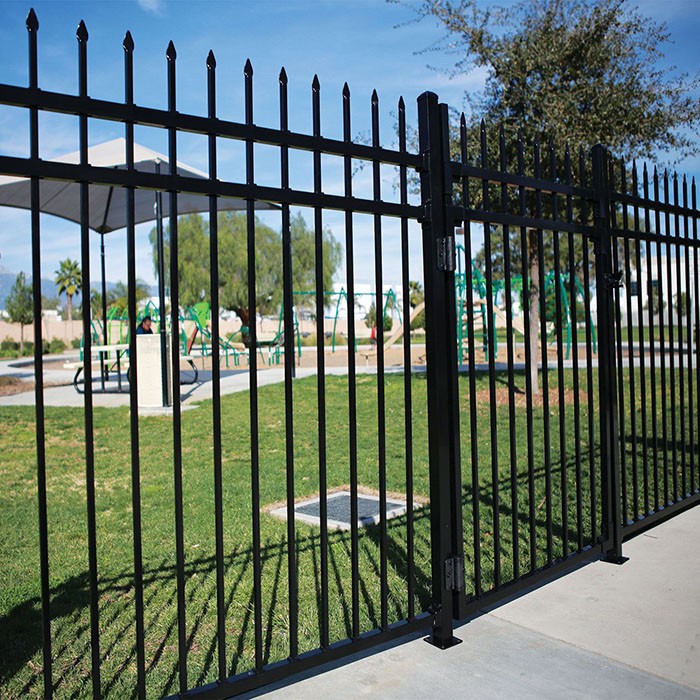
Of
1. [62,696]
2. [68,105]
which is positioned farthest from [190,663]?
[68,105]

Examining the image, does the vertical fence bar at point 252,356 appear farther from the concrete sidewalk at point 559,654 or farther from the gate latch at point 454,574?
the gate latch at point 454,574

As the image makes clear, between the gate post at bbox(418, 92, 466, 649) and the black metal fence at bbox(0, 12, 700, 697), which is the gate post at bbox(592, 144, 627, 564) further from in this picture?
the gate post at bbox(418, 92, 466, 649)

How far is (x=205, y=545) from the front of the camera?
462 centimetres

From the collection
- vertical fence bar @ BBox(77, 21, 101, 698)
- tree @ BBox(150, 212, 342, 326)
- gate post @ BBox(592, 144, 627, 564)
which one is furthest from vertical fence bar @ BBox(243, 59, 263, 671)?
tree @ BBox(150, 212, 342, 326)

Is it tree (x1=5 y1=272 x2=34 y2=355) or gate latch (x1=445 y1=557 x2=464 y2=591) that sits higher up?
tree (x1=5 y1=272 x2=34 y2=355)

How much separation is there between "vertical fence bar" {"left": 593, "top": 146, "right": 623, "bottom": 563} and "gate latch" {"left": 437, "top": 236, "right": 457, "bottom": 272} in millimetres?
1415

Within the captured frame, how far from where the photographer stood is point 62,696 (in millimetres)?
2732

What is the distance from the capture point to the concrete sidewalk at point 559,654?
8.63ft

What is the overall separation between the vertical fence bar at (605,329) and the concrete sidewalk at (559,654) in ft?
2.13

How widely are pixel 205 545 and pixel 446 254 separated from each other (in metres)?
2.66

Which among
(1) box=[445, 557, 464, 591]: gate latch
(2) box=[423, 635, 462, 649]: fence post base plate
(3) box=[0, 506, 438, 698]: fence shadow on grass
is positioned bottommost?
(3) box=[0, 506, 438, 698]: fence shadow on grass

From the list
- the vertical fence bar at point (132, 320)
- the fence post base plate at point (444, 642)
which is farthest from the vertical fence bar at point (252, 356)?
the fence post base plate at point (444, 642)

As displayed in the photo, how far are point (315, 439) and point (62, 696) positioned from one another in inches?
236

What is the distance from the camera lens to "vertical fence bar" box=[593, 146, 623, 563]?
165 inches
